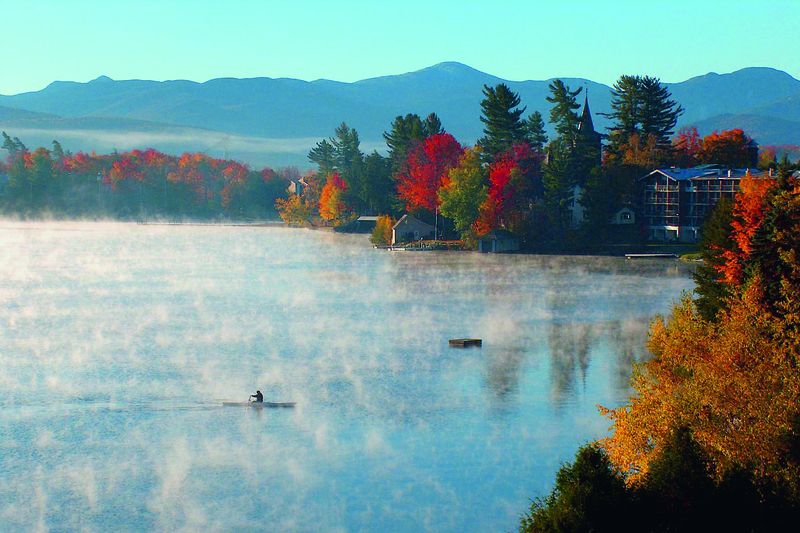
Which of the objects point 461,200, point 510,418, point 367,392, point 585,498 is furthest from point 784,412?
point 461,200

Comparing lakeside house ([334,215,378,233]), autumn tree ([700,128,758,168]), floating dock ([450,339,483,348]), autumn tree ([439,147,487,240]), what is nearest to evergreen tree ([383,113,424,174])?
lakeside house ([334,215,378,233])

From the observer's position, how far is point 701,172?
122 meters

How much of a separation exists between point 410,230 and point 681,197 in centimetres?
3573

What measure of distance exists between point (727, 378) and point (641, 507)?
898 centimetres

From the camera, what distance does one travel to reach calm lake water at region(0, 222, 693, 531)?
102 ft

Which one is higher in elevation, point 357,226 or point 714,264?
point 714,264

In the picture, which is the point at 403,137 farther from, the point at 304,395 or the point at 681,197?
the point at 304,395

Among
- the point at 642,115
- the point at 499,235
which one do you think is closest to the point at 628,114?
the point at 642,115

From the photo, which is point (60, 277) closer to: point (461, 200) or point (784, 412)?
point (461, 200)

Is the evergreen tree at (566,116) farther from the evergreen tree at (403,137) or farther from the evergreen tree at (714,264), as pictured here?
the evergreen tree at (714,264)

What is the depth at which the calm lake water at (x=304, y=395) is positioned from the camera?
1227 inches

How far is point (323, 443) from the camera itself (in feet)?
120

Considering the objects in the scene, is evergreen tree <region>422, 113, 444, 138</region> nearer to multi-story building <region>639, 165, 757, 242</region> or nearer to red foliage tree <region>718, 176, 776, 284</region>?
multi-story building <region>639, 165, 757, 242</region>

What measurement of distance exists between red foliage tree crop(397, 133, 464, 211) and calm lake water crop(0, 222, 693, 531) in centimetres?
5228
